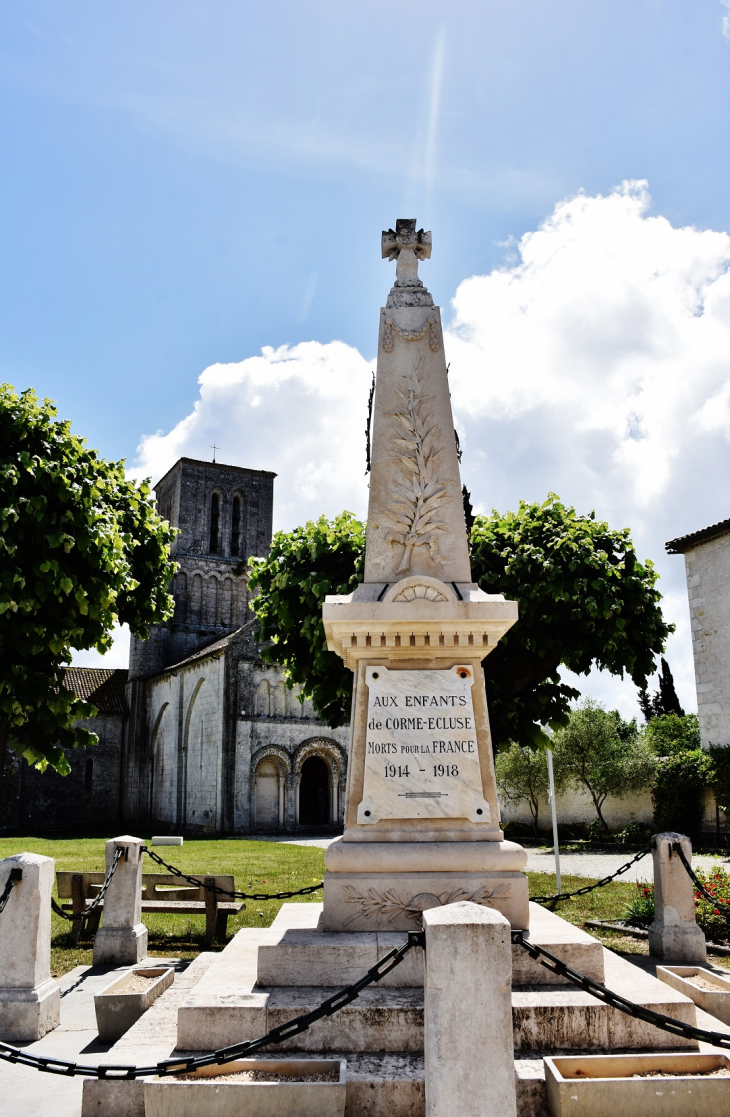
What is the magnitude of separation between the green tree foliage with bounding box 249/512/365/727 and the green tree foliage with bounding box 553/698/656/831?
15.8 m

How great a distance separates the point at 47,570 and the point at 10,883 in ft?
13.1

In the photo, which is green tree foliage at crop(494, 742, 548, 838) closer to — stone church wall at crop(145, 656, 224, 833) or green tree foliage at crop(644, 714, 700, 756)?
green tree foliage at crop(644, 714, 700, 756)

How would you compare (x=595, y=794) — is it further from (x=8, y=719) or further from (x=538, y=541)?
(x=8, y=719)

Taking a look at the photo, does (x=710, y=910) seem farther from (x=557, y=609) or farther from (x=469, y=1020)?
(x=469, y=1020)

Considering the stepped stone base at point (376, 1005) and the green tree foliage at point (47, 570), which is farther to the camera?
the green tree foliage at point (47, 570)

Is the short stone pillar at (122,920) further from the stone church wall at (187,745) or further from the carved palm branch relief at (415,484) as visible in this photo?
the stone church wall at (187,745)

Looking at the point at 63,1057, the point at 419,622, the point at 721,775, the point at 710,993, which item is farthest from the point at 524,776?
the point at 63,1057

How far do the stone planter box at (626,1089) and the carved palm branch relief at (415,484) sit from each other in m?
3.52

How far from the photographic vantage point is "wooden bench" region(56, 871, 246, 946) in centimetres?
947

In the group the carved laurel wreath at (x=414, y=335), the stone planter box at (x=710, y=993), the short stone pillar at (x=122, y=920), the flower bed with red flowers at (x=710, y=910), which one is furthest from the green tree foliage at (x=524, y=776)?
the carved laurel wreath at (x=414, y=335)

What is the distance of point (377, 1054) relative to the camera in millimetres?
4582

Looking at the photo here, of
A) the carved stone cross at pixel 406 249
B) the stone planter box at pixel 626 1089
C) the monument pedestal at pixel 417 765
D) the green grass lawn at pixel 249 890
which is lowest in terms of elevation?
the green grass lawn at pixel 249 890

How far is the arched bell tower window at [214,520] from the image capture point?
176 ft

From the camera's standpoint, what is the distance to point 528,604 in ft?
43.5
